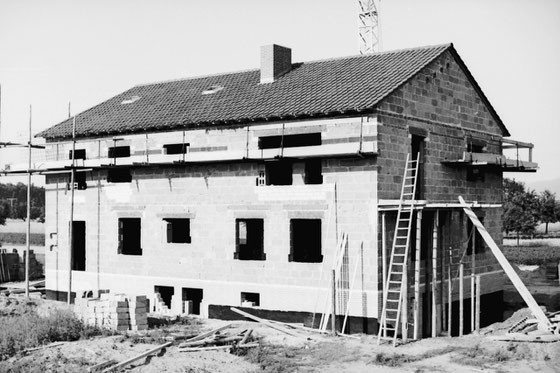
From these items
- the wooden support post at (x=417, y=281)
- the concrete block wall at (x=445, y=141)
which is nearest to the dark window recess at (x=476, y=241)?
the concrete block wall at (x=445, y=141)

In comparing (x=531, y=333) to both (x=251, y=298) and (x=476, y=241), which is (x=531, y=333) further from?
(x=251, y=298)

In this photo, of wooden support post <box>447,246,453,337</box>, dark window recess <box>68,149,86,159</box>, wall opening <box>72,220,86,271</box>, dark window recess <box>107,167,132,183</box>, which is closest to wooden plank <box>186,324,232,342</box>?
wooden support post <box>447,246,453,337</box>

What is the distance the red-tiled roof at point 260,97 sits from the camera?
77.1ft

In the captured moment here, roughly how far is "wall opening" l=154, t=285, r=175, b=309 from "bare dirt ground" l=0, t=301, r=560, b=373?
5.04 metres

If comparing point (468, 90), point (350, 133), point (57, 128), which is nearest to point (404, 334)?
point (350, 133)

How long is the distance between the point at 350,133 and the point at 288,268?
4894 millimetres

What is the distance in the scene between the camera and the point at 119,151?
93.3 feet

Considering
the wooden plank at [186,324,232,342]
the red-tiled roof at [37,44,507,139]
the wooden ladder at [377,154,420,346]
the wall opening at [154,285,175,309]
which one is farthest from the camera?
the wall opening at [154,285,175,309]

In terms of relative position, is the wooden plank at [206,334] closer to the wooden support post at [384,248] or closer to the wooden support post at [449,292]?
the wooden support post at [384,248]

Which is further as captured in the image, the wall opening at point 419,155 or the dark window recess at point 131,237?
the dark window recess at point 131,237

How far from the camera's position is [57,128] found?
30.3 metres

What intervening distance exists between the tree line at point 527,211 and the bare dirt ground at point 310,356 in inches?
2023

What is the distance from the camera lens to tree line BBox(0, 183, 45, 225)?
9428cm

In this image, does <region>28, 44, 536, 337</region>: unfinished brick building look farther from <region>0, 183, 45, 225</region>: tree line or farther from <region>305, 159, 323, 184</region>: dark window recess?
<region>0, 183, 45, 225</region>: tree line
